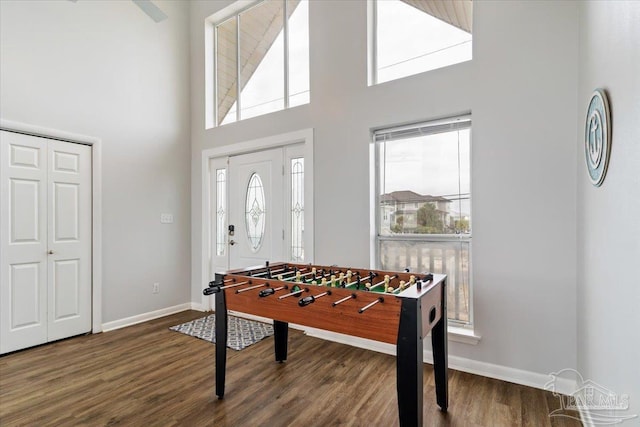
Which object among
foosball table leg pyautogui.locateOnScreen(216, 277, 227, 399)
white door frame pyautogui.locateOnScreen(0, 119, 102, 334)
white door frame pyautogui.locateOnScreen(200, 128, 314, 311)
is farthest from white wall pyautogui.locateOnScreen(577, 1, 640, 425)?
white door frame pyautogui.locateOnScreen(0, 119, 102, 334)

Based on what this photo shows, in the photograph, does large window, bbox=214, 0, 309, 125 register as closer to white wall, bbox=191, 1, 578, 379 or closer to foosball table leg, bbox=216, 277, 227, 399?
white wall, bbox=191, 1, 578, 379

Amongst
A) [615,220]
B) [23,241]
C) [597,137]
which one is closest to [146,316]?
[23,241]

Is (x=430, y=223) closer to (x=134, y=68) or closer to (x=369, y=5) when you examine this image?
(x=369, y=5)

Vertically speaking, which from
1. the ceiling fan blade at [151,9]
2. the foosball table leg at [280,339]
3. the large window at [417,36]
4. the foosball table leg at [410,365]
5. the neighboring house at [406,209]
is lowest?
the foosball table leg at [280,339]

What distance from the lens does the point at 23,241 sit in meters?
3.03

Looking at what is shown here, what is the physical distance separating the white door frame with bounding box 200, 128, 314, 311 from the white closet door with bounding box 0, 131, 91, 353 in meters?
1.30

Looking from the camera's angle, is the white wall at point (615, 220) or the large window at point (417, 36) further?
the large window at point (417, 36)

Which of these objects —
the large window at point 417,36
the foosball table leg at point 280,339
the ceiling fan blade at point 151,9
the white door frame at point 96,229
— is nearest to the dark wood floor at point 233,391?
the foosball table leg at point 280,339

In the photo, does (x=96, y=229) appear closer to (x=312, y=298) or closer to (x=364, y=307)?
(x=312, y=298)

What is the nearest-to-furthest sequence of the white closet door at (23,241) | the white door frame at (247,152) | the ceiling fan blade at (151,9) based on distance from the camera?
the ceiling fan blade at (151,9) → the white closet door at (23,241) → the white door frame at (247,152)

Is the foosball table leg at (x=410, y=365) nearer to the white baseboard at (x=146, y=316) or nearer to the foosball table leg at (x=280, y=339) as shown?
the foosball table leg at (x=280, y=339)

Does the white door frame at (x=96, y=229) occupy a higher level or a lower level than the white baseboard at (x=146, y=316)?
higher

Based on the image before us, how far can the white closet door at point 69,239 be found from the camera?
126 inches

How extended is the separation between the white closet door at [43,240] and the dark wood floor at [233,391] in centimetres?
31
